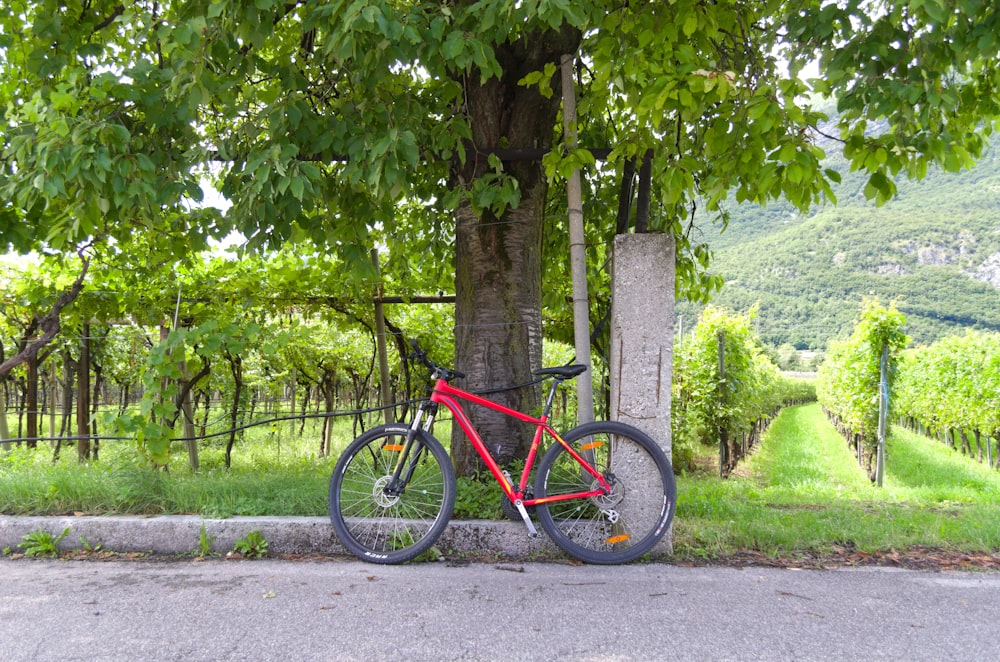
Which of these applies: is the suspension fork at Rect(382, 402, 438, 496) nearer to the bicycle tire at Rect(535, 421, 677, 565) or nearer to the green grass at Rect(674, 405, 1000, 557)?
the bicycle tire at Rect(535, 421, 677, 565)

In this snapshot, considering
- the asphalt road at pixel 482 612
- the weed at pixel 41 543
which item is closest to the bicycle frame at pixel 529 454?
the asphalt road at pixel 482 612

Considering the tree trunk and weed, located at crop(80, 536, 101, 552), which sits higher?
the tree trunk

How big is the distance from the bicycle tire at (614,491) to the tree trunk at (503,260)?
0.63 metres

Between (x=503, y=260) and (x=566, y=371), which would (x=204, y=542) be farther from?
(x=503, y=260)

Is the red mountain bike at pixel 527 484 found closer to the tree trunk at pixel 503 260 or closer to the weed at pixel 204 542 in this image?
the tree trunk at pixel 503 260

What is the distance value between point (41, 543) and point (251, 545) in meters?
1.20

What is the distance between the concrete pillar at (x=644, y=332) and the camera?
393cm

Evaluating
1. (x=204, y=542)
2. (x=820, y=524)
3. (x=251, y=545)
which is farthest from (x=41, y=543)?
(x=820, y=524)

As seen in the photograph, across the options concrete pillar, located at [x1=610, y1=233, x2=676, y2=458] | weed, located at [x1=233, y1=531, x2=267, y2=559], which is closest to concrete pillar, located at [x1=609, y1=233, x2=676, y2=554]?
concrete pillar, located at [x1=610, y1=233, x2=676, y2=458]

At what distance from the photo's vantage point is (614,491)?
12.8 ft

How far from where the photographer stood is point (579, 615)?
2.95 metres

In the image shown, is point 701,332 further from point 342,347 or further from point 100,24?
point 100,24

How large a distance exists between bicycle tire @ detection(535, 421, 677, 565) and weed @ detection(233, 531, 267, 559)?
5.22 ft

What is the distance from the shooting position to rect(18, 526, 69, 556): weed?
12.4ft
